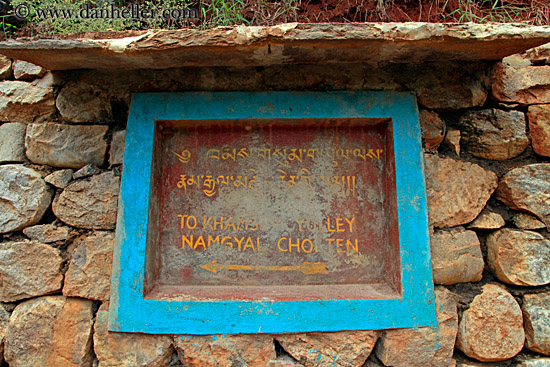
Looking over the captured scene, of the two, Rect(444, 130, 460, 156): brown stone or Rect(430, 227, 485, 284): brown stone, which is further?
Rect(444, 130, 460, 156): brown stone

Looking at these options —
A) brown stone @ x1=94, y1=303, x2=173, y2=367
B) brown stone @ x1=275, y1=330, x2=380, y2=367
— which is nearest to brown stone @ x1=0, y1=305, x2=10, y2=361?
brown stone @ x1=94, y1=303, x2=173, y2=367

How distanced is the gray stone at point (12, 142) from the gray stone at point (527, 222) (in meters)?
2.58

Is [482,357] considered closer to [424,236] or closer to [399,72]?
[424,236]

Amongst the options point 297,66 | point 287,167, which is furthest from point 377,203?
point 297,66

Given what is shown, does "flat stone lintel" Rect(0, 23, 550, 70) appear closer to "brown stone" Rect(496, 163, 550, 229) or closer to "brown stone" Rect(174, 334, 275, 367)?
"brown stone" Rect(496, 163, 550, 229)

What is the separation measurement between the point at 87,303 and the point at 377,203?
1561mm

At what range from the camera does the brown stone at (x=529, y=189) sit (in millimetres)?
1714

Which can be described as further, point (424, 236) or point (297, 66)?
point (297, 66)

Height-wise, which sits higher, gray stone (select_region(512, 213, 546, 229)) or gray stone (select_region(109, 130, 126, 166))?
gray stone (select_region(109, 130, 126, 166))

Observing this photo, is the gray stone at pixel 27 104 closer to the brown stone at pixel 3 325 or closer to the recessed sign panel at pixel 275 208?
the recessed sign panel at pixel 275 208

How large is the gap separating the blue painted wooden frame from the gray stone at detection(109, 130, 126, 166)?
5 centimetres

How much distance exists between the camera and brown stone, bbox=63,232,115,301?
168 centimetres

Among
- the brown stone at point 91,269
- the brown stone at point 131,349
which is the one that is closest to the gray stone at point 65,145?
the brown stone at point 91,269

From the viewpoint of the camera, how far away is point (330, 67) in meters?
1.82
